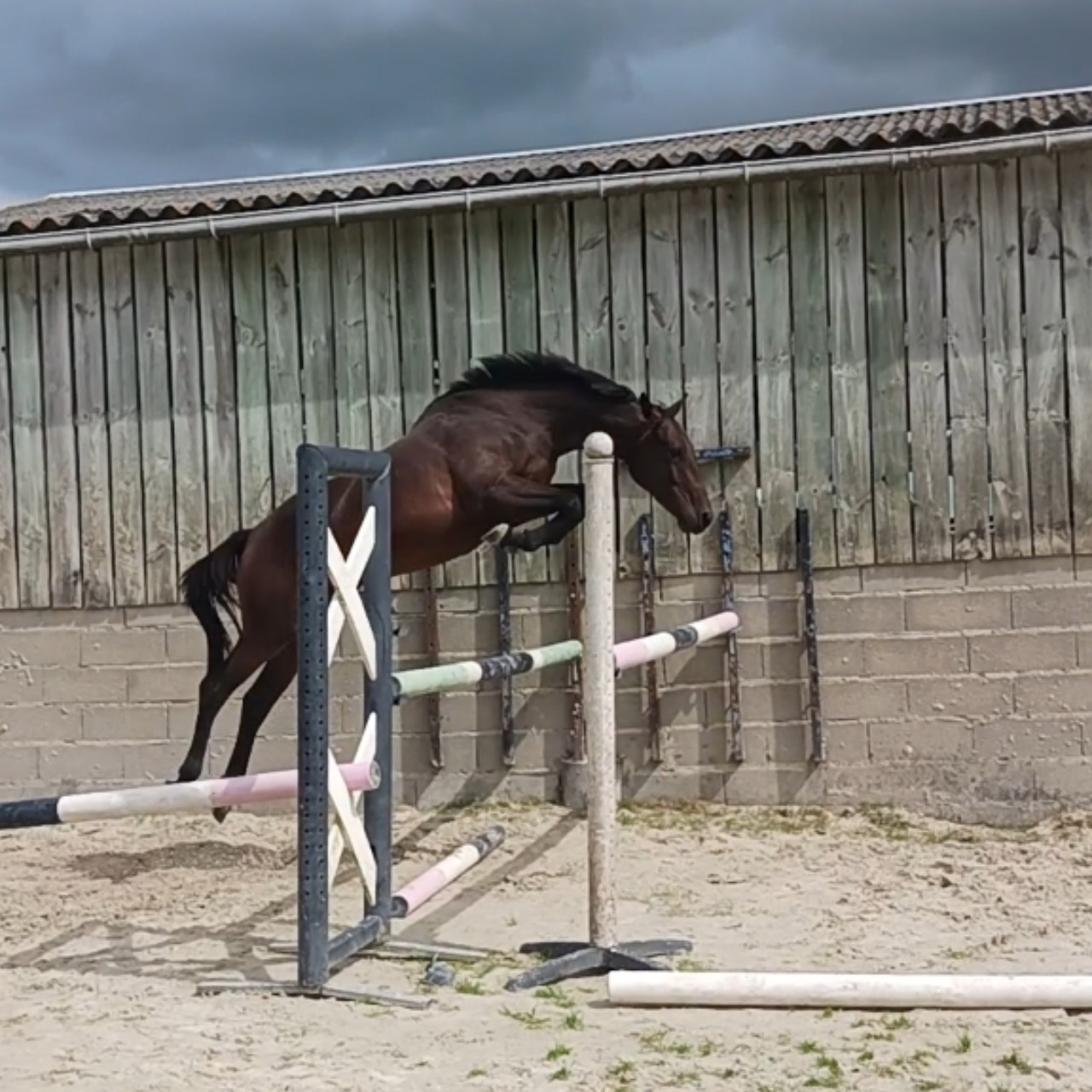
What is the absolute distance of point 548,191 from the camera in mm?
6016

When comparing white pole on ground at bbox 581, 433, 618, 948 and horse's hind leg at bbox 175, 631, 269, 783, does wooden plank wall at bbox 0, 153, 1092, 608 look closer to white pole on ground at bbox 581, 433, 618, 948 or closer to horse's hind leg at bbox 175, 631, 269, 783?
horse's hind leg at bbox 175, 631, 269, 783

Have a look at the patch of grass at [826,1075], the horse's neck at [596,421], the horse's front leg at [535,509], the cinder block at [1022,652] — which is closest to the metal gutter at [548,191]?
the horse's neck at [596,421]

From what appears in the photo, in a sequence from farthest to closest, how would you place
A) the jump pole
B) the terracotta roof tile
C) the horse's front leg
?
the terracotta roof tile < the horse's front leg < the jump pole

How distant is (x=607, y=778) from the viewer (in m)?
3.79

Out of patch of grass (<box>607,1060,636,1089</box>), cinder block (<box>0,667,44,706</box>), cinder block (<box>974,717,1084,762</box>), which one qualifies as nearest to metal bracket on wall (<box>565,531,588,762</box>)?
cinder block (<box>974,717,1084,762</box>)

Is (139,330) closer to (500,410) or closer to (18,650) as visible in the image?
(18,650)

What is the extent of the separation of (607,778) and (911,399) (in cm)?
287

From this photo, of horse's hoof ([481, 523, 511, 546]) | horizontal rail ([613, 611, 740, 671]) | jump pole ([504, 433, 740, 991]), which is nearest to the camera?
jump pole ([504, 433, 740, 991])

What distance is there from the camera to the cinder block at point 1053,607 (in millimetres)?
5816

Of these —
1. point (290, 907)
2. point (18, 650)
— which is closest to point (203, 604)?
point (290, 907)

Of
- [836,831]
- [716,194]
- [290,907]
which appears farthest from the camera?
[716,194]

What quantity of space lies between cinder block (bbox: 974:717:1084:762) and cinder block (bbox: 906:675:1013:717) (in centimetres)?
7

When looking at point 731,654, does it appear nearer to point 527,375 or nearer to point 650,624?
point 650,624

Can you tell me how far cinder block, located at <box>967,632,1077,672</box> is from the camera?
5828 millimetres
